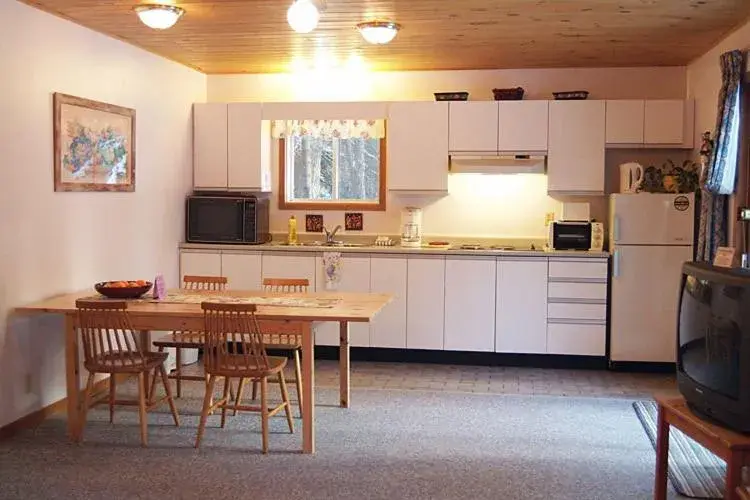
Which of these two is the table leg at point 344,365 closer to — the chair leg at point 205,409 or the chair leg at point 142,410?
the chair leg at point 205,409

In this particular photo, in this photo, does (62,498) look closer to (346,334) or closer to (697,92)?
(346,334)

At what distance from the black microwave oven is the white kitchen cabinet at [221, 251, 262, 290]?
0.12 m

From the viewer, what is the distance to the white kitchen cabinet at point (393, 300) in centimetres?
658

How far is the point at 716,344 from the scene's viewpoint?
308 cm

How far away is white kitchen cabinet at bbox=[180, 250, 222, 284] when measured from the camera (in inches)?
268

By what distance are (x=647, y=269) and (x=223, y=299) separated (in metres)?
3.22

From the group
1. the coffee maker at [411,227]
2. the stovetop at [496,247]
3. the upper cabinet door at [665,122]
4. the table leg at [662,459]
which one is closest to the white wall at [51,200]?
the coffee maker at [411,227]

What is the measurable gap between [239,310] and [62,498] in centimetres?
117

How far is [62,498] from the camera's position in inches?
144

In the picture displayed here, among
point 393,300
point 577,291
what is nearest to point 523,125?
point 577,291

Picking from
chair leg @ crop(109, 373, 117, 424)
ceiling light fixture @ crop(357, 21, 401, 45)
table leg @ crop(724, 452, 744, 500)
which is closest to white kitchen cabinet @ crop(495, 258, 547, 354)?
ceiling light fixture @ crop(357, 21, 401, 45)

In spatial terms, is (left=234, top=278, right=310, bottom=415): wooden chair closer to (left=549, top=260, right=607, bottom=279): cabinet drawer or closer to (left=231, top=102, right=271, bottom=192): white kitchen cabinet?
(left=231, top=102, right=271, bottom=192): white kitchen cabinet

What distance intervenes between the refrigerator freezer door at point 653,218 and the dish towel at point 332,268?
214 centimetres

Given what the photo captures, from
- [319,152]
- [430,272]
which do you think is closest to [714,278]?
[430,272]
